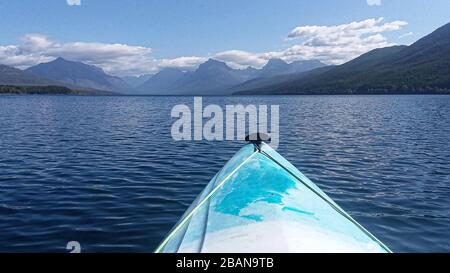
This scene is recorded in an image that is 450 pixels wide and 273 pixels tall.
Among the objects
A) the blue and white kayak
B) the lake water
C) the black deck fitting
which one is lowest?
the lake water

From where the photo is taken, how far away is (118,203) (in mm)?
13211

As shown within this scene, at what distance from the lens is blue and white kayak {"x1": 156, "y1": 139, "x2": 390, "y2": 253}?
604 cm

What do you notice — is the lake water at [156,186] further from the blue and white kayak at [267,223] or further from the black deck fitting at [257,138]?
the black deck fitting at [257,138]

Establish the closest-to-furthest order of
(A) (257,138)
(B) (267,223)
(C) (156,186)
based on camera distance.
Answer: (B) (267,223), (A) (257,138), (C) (156,186)

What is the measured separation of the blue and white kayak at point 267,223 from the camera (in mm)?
6043

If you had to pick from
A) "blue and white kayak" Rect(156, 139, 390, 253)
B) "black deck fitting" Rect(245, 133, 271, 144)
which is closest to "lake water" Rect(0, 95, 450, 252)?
"blue and white kayak" Rect(156, 139, 390, 253)

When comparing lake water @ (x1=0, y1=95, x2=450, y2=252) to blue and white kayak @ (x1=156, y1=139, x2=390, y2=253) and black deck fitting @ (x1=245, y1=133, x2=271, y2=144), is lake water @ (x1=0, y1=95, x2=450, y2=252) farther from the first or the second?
black deck fitting @ (x1=245, y1=133, x2=271, y2=144)

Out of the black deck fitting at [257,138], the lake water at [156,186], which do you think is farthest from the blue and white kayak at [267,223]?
the black deck fitting at [257,138]

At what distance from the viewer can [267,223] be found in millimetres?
6633

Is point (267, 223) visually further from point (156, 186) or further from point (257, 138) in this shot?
point (156, 186)

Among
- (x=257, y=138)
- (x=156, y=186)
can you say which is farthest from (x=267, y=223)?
(x=156, y=186)

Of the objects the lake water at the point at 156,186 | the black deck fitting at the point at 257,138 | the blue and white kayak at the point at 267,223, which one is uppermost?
the black deck fitting at the point at 257,138
